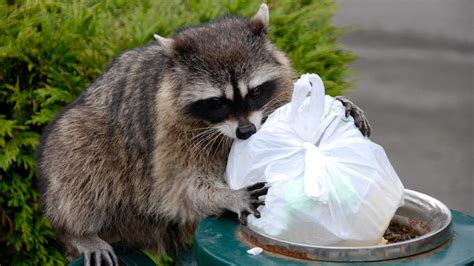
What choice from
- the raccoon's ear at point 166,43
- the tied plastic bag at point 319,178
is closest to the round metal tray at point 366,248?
the tied plastic bag at point 319,178

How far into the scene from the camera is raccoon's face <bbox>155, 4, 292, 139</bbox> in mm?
3232

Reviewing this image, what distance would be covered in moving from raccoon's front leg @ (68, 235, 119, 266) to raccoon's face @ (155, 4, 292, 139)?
0.69 m

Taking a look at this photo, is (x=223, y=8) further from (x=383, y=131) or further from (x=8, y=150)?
(x=383, y=131)

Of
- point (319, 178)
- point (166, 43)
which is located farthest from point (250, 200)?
point (166, 43)

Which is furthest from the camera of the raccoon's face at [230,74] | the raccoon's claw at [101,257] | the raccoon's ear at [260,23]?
the raccoon's claw at [101,257]

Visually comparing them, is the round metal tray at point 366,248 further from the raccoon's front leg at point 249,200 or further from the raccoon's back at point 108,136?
the raccoon's back at point 108,136

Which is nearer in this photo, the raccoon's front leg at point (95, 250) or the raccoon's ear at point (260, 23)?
the raccoon's ear at point (260, 23)

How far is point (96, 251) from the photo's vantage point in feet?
12.0

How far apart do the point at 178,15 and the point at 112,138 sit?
104cm

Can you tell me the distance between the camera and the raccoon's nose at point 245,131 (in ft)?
10.1

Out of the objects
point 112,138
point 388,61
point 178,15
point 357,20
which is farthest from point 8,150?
point 357,20

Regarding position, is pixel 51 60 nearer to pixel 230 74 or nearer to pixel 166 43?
pixel 166 43

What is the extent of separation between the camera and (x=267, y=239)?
8.26ft

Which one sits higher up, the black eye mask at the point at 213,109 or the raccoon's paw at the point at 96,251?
the black eye mask at the point at 213,109
